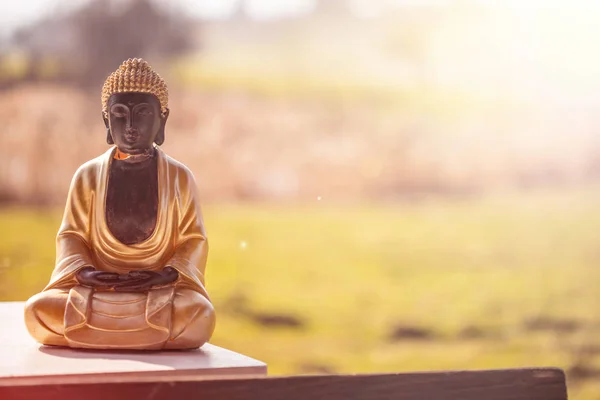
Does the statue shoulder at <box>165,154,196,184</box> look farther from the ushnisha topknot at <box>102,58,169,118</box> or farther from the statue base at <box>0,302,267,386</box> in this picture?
the statue base at <box>0,302,267,386</box>

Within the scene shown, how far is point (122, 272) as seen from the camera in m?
3.08

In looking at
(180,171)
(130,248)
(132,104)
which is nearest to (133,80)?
(132,104)

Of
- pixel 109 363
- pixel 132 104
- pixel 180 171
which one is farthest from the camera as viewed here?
pixel 180 171

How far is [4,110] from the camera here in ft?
17.0

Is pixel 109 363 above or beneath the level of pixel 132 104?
beneath

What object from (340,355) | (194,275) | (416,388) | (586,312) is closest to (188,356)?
(194,275)

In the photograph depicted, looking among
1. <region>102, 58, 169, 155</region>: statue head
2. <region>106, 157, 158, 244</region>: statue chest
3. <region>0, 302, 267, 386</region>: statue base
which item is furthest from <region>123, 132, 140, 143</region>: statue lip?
<region>0, 302, 267, 386</region>: statue base

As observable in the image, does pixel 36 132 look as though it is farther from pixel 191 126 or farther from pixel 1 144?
pixel 191 126

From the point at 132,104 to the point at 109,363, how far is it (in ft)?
2.86

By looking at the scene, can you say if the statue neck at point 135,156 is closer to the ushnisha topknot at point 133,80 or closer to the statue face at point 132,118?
the statue face at point 132,118

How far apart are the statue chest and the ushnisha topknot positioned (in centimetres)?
23

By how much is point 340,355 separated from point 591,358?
1.47 metres

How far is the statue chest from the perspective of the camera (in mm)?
3105

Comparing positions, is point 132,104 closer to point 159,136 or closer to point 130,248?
point 159,136
